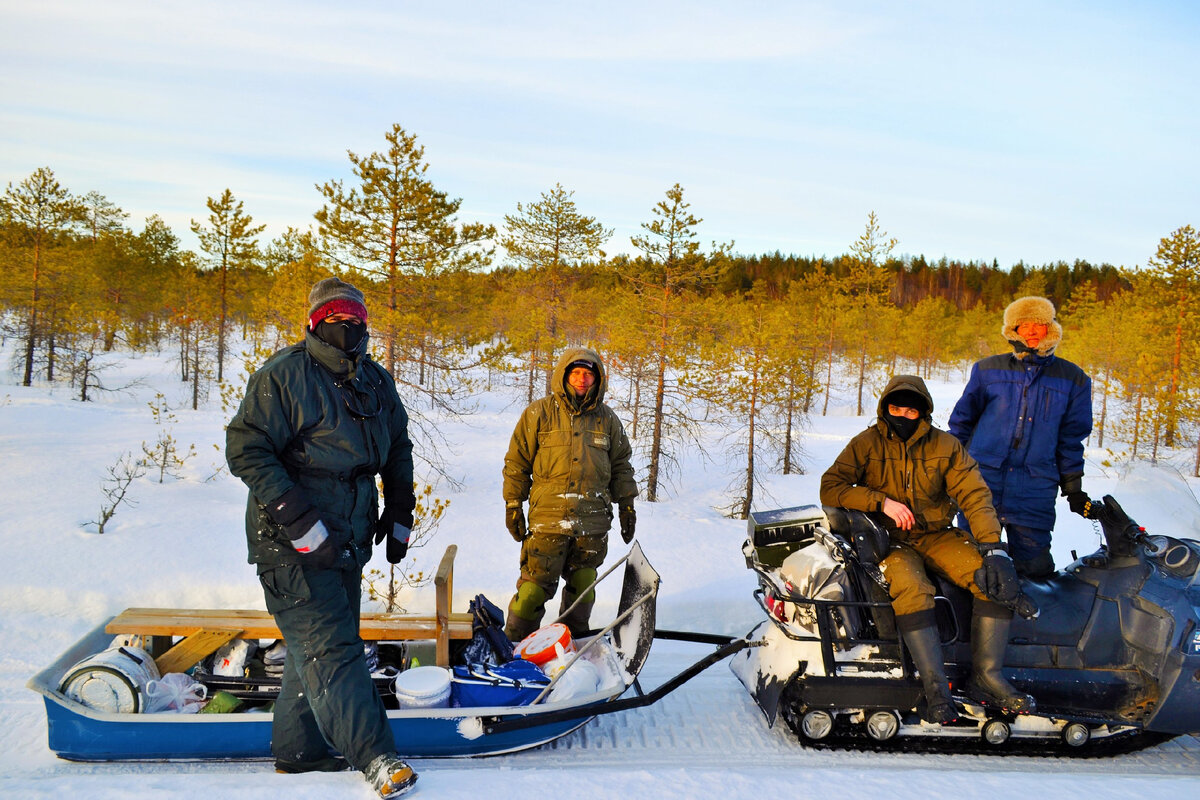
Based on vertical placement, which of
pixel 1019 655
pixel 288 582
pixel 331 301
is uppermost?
pixel 331 301

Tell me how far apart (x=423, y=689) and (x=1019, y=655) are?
305 centimetres

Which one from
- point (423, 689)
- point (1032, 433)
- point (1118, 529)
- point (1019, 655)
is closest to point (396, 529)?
point (423, 689)

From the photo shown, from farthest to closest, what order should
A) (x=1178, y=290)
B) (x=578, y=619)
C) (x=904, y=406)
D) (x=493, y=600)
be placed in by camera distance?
(x=1178, y=290), (x=493, y=600), (x=578, y=619), (x=904, y=406)

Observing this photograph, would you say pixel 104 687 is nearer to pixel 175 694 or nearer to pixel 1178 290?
pixel 175 694

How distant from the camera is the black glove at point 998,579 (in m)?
3.29

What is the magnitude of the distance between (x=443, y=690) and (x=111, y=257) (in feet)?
108

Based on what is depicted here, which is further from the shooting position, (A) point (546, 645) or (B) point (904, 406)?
(A) point (546, 645)

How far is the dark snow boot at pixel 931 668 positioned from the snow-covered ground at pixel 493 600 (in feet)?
0.87

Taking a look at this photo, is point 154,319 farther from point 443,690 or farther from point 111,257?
point 443,690

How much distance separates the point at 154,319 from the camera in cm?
3450

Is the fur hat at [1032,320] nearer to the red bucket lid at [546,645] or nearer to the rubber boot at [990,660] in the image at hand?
the rubber boot at [990,660]

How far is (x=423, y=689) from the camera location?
3.47 meters

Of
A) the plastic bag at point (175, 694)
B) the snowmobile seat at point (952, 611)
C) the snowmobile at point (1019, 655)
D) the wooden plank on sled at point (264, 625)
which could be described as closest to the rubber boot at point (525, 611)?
the wooden plank on sled at point (264, 625)

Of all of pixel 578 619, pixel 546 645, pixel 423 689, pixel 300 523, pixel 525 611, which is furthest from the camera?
pixel 578 619
